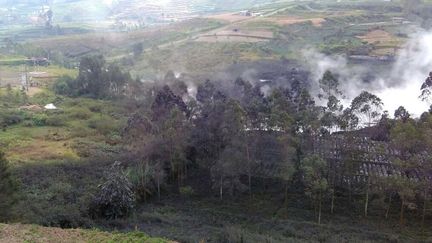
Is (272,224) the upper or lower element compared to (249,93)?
lower

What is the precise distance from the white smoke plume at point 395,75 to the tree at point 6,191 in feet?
136

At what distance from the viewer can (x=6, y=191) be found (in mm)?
26672

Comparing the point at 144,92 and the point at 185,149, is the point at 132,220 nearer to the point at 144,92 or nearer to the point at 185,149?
the point at 185,149

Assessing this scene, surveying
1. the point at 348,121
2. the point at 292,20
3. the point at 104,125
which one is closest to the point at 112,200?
the point at 348,121

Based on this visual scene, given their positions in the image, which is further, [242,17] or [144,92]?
[242,17]

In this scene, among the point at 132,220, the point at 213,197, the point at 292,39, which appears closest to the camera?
the point at 132,220

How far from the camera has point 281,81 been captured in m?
68.5

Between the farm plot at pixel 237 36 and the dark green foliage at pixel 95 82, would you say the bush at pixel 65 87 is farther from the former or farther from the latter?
the farm plot at pixel 237 36

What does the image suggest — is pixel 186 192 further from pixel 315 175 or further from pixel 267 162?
pixel 315 175

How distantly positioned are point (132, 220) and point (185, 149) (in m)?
9.55

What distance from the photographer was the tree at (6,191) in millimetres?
26125

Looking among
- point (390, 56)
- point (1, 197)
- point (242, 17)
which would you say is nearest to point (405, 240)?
point (1, 197)

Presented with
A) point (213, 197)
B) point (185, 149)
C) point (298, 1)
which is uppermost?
point (298, 1)

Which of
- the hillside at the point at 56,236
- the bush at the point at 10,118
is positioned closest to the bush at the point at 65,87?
the bush at the point at 10,118
